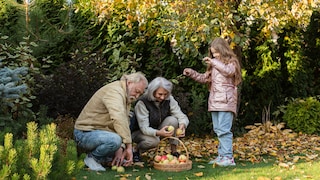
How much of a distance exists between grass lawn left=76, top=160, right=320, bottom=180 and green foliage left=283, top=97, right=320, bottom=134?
3.29 m

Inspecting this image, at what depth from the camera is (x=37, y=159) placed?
3.03 m

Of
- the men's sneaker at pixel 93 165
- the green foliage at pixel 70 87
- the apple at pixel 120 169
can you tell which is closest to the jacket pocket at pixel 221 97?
the apple at pixel 120 169

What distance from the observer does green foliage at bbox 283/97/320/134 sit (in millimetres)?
8164

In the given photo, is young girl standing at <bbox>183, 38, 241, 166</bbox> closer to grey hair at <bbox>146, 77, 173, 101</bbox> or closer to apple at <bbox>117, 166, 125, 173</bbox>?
grey hair at <bbox>146, 77, 173, 101</bbox>

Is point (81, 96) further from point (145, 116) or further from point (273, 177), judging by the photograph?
point (273, 177)

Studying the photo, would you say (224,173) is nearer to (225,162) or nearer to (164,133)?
(225,162)

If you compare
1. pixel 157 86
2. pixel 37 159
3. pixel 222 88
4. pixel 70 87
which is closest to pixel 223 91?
pixel 222 88

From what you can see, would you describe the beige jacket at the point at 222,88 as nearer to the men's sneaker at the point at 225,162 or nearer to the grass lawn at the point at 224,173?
the men's sneaker at the point at 225,162

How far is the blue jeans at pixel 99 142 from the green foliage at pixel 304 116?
4529 mm

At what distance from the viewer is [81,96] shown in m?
6.29

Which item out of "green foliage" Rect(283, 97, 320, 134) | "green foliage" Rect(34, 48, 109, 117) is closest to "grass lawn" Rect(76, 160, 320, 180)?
"green foliage" Rect(34, 48, 109, 117)

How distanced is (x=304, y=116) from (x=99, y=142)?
4725 mm

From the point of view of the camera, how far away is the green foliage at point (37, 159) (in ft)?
9.70

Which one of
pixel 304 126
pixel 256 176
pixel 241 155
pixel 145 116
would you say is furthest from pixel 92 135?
pixel 304 126
